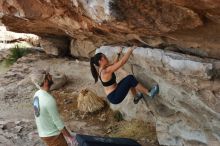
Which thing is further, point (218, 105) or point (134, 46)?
point (134, 46)

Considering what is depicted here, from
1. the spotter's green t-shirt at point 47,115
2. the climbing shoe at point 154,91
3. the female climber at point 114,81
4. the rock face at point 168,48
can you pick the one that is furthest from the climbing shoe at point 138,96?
the spotter's green t-shirt at point 47,115

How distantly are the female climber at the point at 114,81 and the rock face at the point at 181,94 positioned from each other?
0.13 metres

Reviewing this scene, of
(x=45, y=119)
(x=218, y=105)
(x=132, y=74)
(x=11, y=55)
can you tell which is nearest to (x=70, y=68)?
(x=11, y=55)

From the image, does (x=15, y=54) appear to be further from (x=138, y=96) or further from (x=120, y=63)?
(x=120, y=63)

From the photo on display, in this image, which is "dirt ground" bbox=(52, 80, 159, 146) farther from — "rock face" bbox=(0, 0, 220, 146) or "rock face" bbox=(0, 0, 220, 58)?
"rock face" bbox=(0, 0, 220, 58)

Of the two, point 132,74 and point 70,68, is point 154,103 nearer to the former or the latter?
point 132,74

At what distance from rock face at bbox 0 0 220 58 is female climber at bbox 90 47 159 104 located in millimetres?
450

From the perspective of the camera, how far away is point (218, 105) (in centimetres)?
643

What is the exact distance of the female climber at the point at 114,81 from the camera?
7.33 metres

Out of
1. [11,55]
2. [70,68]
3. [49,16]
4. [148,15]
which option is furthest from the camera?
[11,55]

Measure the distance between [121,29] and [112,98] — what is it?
1.06 m

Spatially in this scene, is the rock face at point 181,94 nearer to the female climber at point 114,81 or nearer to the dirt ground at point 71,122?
the female climber at point 114,81

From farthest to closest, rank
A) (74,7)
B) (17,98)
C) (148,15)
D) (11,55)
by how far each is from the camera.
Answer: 1. (11,55)
2. (17,98)
3. (74,7)
4. (148,15)

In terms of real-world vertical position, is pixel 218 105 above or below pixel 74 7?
below
